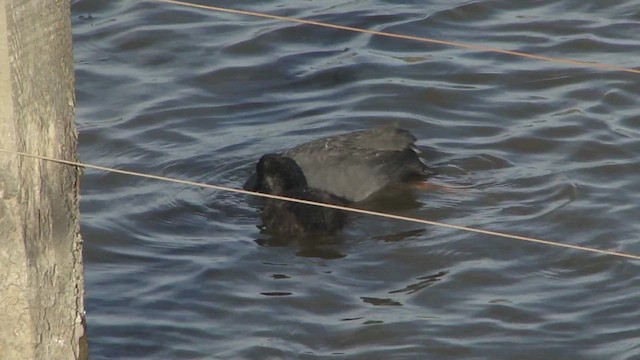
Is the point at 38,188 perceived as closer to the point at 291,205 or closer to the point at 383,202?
the point at 291,205

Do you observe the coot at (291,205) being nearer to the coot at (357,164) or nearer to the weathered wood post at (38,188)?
the coot at (357,164)

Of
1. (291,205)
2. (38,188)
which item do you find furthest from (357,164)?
(38,188)

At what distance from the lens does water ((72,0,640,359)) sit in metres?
6.75

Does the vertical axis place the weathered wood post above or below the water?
above

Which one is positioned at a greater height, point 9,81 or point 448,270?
point 9,81

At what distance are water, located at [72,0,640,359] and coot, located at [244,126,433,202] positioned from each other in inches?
7.0

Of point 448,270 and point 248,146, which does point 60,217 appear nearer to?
point 448,270

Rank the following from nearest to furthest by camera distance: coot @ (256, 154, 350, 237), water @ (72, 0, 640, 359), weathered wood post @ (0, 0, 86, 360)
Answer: weathered wood post @ (0, 0, 86, 360)
water @ (72, 0, 640, 359)
coot @ (256, 154, 350, 237)

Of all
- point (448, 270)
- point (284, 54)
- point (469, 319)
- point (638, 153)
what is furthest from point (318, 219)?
point (284, 54)

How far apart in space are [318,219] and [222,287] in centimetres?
102

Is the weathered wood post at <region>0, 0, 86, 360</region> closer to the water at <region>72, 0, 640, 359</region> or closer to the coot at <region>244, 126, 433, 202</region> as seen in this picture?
the water at <region>72, 0, 640, 359</region>

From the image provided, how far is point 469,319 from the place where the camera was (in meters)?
6.82

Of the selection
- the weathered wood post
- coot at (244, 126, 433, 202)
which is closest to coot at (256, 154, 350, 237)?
coot at (244, 126, 433, 202)

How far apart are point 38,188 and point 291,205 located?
3.35 m
